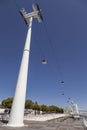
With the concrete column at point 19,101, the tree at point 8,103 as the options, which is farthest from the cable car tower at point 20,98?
the tree at point 8,103

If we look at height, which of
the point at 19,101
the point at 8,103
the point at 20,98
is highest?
the point at 8,103

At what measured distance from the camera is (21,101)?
13297 mm

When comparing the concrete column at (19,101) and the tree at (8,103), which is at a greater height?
the tree at (8,103)

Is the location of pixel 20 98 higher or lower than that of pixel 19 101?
higher

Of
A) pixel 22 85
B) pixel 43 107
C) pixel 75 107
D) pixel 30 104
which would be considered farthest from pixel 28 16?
pixel 75 107

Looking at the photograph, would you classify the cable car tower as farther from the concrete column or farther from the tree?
the tree

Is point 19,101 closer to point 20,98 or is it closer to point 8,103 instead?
point 20,98

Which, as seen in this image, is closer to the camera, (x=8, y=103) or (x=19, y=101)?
(x=19, y=101)

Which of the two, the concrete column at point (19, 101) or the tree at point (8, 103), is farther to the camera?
the tree at point (8, 103)

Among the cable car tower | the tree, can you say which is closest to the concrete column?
the cable car tower

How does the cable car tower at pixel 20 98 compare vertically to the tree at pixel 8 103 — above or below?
below

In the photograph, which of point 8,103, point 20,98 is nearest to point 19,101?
point 20,98

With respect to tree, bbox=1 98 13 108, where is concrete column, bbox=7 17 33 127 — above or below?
below

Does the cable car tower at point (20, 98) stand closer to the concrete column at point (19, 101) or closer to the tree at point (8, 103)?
the concrete column at point (19, 101)
